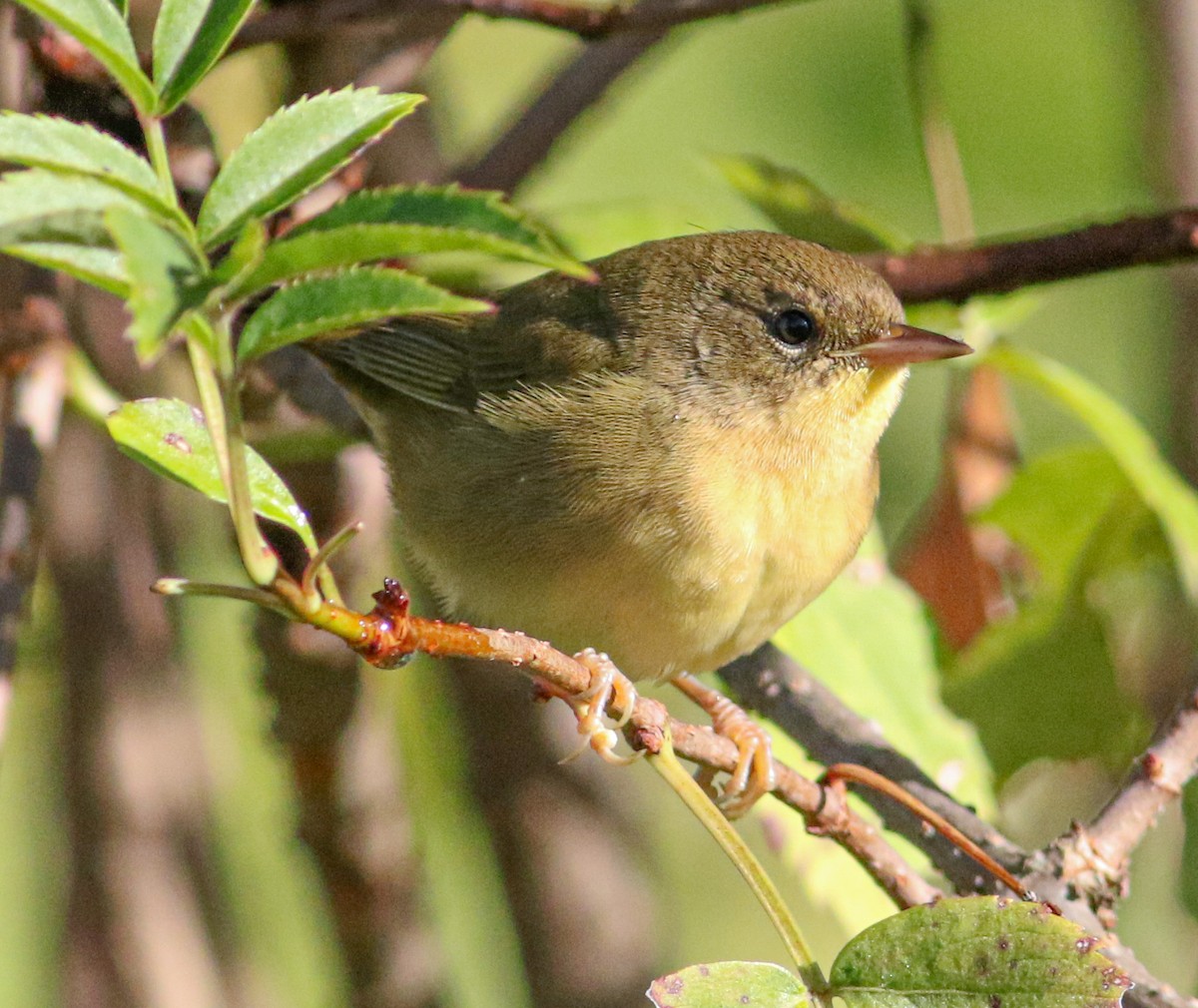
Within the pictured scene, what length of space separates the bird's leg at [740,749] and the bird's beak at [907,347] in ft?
2.14

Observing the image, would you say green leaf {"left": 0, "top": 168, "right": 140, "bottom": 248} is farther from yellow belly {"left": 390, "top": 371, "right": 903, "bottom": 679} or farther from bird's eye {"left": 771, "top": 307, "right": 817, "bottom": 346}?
bird's eye {"left": 771, "top": 307, "right": 817, "bottom": 346}

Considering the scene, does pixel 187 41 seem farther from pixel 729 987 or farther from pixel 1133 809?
pixel 1133 809

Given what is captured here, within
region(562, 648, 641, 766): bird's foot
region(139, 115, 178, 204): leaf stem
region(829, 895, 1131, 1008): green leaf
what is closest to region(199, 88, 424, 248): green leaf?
region(139, 115, 178, 204): leaf stem

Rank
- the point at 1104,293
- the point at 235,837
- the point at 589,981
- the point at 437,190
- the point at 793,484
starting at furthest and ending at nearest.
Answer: the point at 1104,293 → the point at 235,837 → the point at 589,981 → the point at 793,484 → the point at 437,190

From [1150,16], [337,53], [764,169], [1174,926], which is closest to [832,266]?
[764,169]

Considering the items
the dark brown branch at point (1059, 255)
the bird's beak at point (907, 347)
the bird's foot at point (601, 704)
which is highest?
the dark brown branch at point (1059, 255)

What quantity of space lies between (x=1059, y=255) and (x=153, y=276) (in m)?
1.75

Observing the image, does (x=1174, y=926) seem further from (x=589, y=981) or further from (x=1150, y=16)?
(x=1150, y=16)

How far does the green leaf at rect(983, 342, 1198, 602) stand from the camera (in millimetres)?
2396

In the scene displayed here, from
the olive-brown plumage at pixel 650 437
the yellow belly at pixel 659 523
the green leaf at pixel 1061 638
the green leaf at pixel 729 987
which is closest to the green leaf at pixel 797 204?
the olive-brown plumage at pixel 650 437

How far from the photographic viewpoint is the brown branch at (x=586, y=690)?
1.30 m

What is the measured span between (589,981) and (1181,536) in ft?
4.98

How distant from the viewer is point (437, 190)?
1.11 metres

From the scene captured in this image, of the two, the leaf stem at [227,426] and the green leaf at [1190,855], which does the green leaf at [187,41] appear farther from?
the green leaf at [1190,855]
